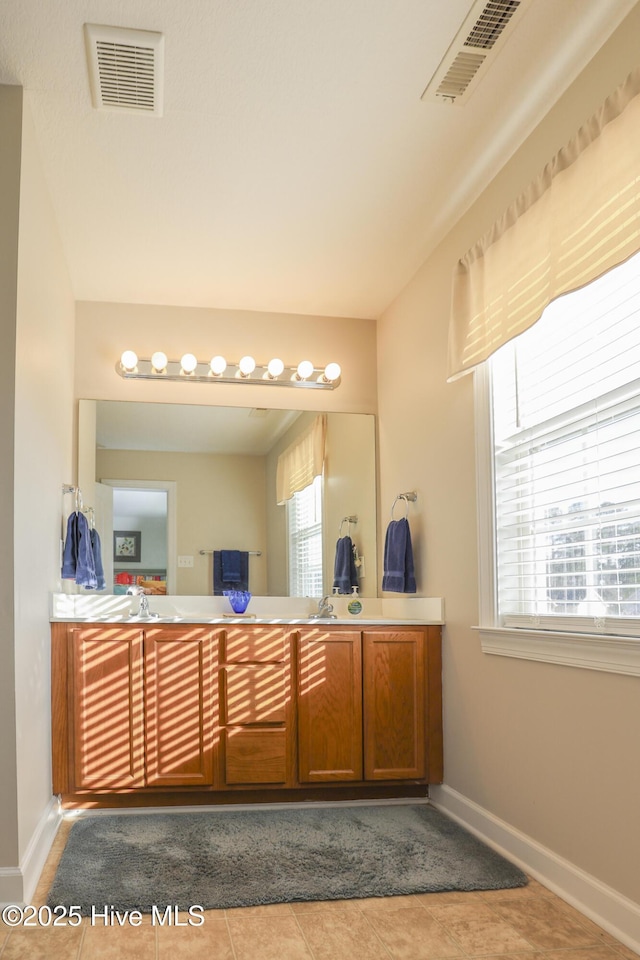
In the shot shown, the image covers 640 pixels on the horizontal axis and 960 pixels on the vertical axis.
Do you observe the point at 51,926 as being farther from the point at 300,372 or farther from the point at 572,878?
the point at 300,372

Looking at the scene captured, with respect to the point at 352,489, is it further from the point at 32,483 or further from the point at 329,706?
the point at 32,483

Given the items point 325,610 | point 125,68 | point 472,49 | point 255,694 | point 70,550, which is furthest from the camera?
point 325,610

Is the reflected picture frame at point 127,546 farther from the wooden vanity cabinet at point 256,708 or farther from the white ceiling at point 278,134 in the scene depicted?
the white ceiling at point 278,134

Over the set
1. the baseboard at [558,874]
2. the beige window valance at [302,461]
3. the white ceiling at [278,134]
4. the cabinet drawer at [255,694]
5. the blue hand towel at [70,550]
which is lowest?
the baseboard at [558,874]

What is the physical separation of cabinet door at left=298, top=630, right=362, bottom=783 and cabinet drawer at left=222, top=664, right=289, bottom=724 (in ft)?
0.28

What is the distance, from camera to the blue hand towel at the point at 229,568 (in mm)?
4406

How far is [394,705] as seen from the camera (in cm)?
379

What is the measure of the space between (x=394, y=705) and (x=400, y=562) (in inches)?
25.1

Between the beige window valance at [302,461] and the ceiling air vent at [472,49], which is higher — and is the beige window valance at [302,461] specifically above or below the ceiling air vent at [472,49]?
below

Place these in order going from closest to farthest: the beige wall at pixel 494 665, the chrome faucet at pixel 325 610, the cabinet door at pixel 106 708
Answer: the beige wall at pixel 494 665, the cabinet door at pixel 106 708, the chrome faucet at pixel 325 610

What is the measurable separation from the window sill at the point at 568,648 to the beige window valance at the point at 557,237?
3.20ft

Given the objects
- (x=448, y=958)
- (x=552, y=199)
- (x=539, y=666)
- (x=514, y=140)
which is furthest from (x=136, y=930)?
(x=514, y=140)

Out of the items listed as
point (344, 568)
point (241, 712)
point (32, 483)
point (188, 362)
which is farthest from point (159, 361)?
point (241, 712)

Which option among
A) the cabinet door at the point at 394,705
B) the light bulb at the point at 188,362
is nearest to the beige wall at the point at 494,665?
the cabinet door at the point at 394,705
